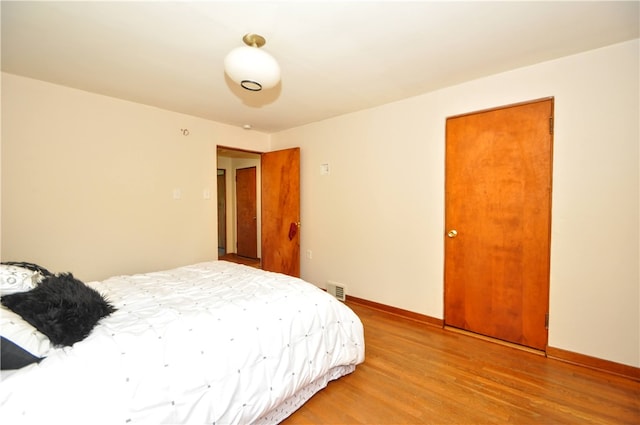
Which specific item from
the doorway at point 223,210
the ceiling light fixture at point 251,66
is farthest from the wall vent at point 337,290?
the doorway at point 223,210

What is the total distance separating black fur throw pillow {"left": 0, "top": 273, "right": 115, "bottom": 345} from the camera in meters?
1.24

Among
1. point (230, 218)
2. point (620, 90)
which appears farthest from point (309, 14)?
point (230, 218)

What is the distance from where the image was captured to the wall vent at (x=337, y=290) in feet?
12.2

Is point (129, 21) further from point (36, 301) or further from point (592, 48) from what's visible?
point (592, 48)

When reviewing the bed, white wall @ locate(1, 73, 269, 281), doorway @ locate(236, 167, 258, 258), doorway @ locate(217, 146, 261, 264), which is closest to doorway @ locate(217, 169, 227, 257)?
doorway @ locate(217, 146, 261, 264)

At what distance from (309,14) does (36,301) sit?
1993mm

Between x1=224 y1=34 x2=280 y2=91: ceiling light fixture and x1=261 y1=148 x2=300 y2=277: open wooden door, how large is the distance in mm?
2213

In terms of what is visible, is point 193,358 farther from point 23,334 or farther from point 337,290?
point 337,290

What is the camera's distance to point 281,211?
4277mm

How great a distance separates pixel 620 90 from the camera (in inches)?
80.2

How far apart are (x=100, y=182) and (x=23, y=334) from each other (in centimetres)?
218

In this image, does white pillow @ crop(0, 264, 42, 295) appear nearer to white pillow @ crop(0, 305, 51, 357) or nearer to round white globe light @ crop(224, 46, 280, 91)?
white pillow @ crop(0, 305, 51, 357)

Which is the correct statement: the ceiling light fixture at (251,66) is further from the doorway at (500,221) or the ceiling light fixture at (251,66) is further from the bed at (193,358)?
the doorway at (500,221)

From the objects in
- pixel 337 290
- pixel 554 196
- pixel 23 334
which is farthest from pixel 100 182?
pixel 554 196
